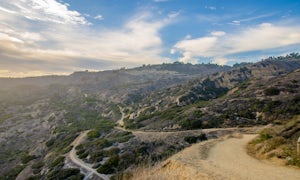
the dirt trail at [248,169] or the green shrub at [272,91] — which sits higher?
the dirt trail at [248,169]

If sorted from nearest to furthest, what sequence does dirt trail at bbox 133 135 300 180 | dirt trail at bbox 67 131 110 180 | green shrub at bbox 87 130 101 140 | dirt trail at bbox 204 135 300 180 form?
1. dirt trail at bbox 133 135 300 180
2. dirt trail at bbox 204 135 300 180
3. dirt trail at bbox 67 131 110 180
4. green shrub at bbox 87 130 101 140

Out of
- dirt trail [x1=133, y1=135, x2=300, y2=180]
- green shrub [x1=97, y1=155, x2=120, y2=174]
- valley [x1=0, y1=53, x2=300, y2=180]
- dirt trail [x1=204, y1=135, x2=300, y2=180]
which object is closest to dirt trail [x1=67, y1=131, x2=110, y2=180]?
valley [x1=0, y1=53, x2=300, y2=180]

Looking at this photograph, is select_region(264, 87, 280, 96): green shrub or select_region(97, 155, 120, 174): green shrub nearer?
select_region(97, 155, 120, 174): green shrub

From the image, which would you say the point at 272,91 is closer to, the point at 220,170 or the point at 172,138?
the point at 172,138

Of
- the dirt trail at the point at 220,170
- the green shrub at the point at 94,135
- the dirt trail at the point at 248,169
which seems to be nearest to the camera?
the dirt trail at the point at 220,170

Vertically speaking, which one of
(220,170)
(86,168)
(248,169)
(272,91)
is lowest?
(86,168)

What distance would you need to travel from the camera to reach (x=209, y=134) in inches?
1213

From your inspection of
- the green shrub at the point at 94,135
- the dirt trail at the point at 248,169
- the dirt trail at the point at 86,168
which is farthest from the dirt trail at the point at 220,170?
the green shrub at the point at 94,135

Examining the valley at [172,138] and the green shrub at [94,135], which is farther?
the green shrub at [94,135]

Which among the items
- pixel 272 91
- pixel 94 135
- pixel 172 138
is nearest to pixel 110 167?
pixel 172 138

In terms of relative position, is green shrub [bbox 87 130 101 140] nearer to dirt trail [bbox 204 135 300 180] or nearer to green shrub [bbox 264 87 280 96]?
dirt trail [bbox 204 135 300 180]

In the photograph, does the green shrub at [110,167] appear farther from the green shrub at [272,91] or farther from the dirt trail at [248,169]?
the green shrub at [272,91]

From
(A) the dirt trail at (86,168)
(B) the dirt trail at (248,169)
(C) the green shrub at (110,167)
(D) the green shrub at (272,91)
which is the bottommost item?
(A) the dirt trail at (86,168)

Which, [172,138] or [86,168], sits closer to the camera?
[86,168]
